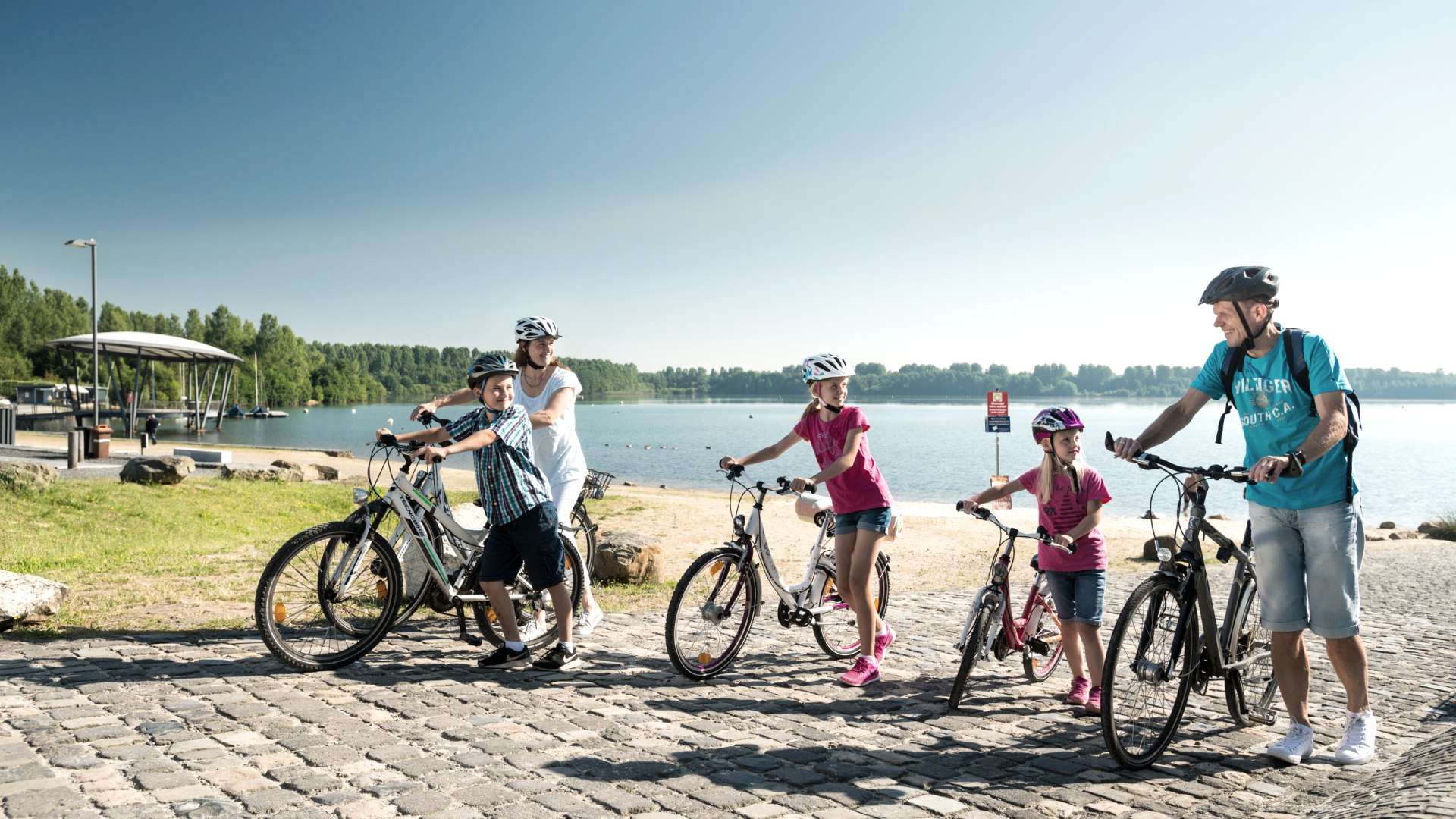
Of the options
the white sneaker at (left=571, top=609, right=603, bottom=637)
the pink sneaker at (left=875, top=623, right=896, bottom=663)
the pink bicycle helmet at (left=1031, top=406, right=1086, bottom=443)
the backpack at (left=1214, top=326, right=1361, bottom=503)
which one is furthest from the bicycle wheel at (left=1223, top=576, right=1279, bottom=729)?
the white sneaker at (left=571, top=609, right=603, bottom=637)

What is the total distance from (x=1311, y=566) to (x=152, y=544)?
11.8 meters

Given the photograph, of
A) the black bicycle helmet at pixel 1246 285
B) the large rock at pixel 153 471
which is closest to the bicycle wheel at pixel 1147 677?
the black bicycle helmet at pixel 1246 285

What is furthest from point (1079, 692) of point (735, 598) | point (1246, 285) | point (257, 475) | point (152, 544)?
point (257, 475)

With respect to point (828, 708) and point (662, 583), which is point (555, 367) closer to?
point (828, 708)

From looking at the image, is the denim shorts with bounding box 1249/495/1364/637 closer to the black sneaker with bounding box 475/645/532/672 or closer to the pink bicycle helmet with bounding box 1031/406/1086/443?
the pink bicycle helmet with bounding box 1031/406/1086/443

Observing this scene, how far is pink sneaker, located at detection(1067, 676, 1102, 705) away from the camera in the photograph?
5309 millimetres

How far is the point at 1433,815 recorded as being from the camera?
119 inches

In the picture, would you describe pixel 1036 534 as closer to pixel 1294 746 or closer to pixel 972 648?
pixel 972 648

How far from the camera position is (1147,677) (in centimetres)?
427

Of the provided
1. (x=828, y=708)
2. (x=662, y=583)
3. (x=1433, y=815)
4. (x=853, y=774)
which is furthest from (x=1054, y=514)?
(x=662, y=583)

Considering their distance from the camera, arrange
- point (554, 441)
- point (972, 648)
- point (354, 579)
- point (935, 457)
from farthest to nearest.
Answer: point (935, 457), point (554, 441), point (354, 579), point (972, 648)

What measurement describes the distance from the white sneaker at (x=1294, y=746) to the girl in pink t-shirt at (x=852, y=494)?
87.4 inches

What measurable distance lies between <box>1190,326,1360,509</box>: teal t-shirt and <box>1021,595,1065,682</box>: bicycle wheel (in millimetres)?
1592

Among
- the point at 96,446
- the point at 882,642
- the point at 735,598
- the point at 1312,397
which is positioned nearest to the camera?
the point at 1312,397
